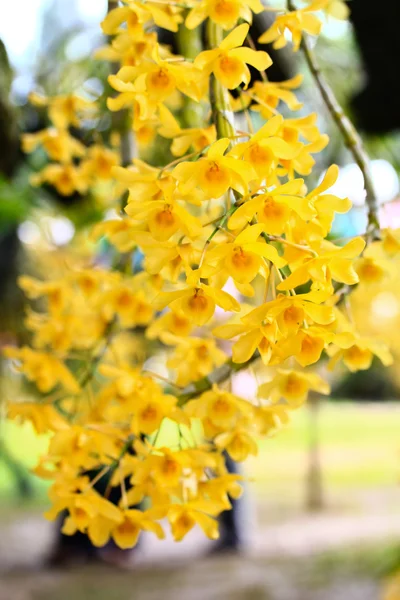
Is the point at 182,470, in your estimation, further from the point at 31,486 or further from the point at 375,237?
the point at 31,486

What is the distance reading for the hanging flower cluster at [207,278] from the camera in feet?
0.94

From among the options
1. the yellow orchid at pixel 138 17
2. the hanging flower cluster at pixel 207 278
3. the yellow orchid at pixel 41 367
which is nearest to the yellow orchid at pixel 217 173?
the hanging flower cluster at pixel 207 278

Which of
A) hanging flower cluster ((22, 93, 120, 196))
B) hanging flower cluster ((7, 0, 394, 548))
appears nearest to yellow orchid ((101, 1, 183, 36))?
hanging flower cluster ((7, 0, 394, 548))

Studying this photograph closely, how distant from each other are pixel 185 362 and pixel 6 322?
5.42 feet

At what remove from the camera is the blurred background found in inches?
36.5

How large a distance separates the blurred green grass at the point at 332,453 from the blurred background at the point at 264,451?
16mm

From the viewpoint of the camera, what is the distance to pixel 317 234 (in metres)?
0.29

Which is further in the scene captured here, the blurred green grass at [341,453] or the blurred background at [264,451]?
the blurred green grass at [341,453]

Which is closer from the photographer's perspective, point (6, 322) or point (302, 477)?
point (6, 322)

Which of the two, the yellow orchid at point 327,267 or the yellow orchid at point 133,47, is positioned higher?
the yellow orchid at point 133,47

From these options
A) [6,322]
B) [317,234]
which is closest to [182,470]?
[317,234]

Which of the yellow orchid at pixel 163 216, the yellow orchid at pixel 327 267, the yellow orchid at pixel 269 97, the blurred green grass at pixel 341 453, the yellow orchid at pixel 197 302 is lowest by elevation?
the blurred green grass at pixel 341 453

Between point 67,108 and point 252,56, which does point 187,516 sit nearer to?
point 252,56

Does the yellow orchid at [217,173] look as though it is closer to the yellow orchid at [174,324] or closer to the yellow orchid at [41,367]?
the yellow orchid at [174,324]
